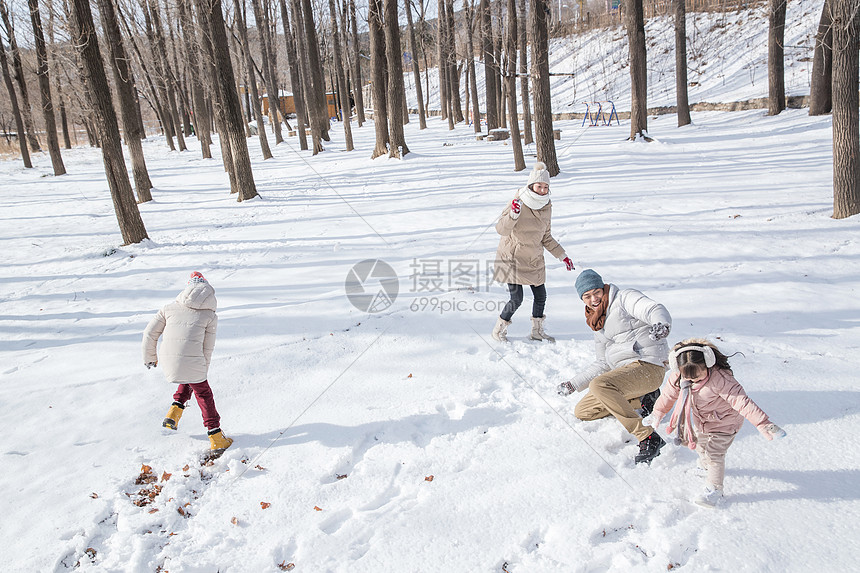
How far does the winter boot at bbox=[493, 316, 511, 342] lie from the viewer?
5.15 metres

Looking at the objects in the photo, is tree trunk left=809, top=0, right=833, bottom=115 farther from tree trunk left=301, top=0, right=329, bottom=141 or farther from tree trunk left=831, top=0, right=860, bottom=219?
tree trunk left=301, top=0, right=329, bottom=141

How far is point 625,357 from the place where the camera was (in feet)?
11.6

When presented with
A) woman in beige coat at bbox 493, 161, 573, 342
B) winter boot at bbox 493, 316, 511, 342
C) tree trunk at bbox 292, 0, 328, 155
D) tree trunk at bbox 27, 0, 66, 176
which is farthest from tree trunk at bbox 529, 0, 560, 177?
tree trunk at bbox 27, 0, 66, 176

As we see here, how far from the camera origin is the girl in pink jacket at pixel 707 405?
2809 millimetres

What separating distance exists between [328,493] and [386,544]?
614 millimetres

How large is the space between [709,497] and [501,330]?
2561mm

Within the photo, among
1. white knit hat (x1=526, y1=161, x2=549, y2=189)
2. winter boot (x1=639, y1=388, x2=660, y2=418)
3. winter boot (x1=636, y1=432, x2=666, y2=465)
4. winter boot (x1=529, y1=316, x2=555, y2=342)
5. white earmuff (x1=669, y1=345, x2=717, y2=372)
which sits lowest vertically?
winter boot (x1=636, y1=432, x2=666, y2=465)

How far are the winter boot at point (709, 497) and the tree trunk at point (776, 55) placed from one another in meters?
18.6

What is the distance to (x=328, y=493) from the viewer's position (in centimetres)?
330

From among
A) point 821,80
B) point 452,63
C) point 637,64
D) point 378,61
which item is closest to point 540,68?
point 637,64

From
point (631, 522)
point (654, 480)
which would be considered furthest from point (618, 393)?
point (631, 522)

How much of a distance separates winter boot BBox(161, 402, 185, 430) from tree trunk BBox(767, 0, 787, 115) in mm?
20002

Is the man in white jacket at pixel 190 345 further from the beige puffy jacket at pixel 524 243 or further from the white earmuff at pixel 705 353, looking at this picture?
the white earmuff at pixel 705 353

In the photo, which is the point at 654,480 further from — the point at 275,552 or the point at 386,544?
the point at 275,552
